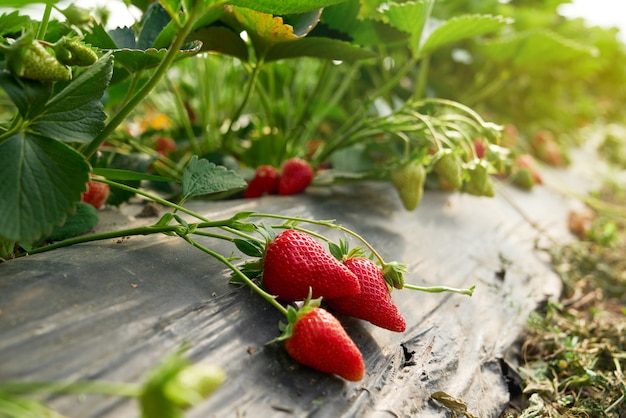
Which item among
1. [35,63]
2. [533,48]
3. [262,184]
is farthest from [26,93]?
[533,48]

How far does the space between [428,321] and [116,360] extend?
16.0 inches

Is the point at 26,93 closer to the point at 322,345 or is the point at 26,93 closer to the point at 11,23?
the point at 11,23

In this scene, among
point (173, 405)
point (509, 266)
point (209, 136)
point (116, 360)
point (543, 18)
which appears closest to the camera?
point (173, 405)

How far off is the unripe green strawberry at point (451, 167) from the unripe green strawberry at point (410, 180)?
0.03 m

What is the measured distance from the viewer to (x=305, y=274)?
0.59 m

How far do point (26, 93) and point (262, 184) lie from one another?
0.50m

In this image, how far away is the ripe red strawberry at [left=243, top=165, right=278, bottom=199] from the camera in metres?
1.00

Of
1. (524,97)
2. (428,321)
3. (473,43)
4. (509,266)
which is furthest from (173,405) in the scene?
(524,97)

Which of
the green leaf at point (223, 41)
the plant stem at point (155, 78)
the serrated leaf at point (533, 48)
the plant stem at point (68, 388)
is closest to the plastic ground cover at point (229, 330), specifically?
the plant stem at point (68, 388)

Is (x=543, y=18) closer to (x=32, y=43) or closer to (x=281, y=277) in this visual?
(x=281, y=277)

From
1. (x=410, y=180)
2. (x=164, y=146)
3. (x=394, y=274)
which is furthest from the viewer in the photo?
(x=164, y=146)

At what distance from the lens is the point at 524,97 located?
6.59 ft

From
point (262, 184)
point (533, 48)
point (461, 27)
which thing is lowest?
point (262, 184)

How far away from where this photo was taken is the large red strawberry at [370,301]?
0.63m
